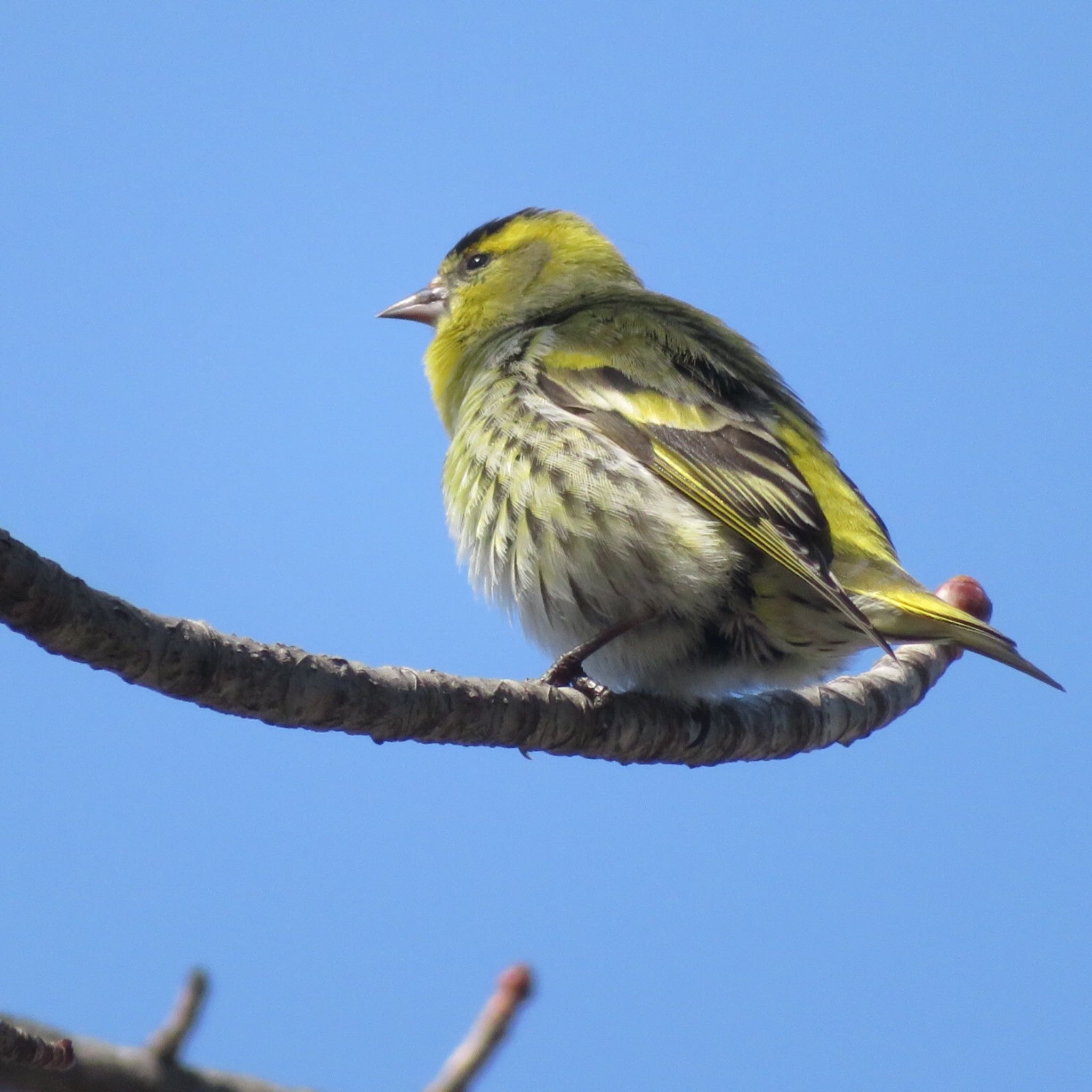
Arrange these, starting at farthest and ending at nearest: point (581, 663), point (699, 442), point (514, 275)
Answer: point (514, 275) < point (699, 442) < point (581, 663)

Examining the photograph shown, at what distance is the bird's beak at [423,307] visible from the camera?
663 cm

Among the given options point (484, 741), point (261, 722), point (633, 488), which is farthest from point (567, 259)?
point (261, 722)

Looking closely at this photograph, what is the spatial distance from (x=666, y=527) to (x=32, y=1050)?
8.81 ft

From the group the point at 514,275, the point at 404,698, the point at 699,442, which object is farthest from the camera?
the point at 514,275

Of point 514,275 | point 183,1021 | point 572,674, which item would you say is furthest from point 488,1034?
point 514,275

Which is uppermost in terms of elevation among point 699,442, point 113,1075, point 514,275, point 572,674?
point 514,275

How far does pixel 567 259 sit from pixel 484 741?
3.66 metres

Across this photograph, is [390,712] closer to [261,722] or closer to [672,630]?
[261,722]

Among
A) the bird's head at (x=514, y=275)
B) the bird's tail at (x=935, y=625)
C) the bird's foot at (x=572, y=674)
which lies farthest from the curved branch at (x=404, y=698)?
the bird's head at (x=514, y=275)

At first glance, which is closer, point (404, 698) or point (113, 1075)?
point (113, 1075)

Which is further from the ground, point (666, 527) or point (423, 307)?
point (423, 307)

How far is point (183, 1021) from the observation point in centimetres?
233

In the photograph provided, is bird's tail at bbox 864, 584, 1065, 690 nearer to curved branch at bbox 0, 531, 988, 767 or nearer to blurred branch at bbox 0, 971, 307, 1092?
curved branch at bbox 0, 531, 988, 767

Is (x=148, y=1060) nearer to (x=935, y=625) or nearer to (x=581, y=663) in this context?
(x=581, y=663)
